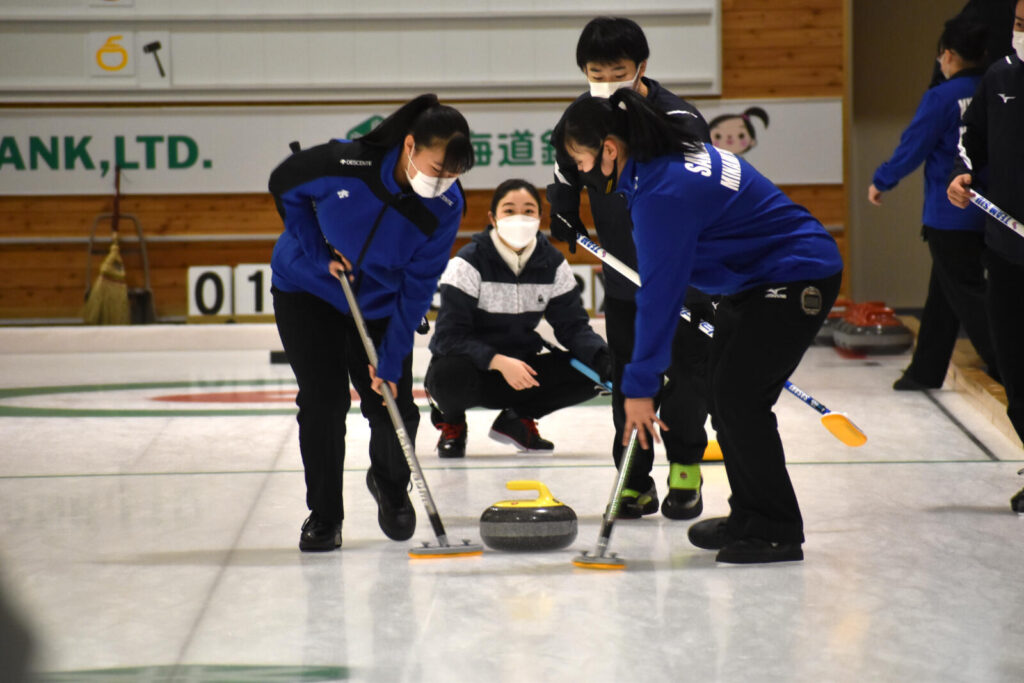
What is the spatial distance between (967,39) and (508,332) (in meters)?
2.06

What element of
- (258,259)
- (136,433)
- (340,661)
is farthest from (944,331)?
(258,259)

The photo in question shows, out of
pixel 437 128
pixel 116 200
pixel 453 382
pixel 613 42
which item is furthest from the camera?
pixel 116 200

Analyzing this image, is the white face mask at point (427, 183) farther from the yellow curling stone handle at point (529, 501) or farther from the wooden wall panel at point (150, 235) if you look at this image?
the wooden wall panel at point (150, 235)

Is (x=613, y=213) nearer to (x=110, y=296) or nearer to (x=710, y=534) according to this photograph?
(x=710, y=534)

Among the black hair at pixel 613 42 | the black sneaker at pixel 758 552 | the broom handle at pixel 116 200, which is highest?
the black hair at pixel 613 42

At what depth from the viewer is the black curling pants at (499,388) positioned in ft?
13.6

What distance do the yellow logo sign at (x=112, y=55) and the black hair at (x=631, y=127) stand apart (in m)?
6.61

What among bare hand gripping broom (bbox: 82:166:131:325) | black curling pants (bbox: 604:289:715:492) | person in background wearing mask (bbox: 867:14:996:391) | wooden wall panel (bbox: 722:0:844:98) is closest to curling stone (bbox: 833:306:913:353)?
person in background wearing mask (bbox: 867:14:996:391)

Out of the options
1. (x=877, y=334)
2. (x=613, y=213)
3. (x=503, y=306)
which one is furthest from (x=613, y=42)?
(x=877, y=334)

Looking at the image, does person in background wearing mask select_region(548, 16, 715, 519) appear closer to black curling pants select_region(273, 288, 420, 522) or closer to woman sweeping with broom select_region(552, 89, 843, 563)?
woman sweeping with broom select_region(552, 89, 843, 563)

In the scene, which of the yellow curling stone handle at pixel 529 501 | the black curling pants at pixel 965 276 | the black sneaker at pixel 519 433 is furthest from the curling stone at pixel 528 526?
the black curling pants at pixel 965 276

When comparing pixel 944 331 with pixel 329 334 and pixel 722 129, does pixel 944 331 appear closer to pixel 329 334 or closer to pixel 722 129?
pixel 329 334

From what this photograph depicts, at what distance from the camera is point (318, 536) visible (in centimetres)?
293

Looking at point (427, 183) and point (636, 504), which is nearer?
point (427, 183)
